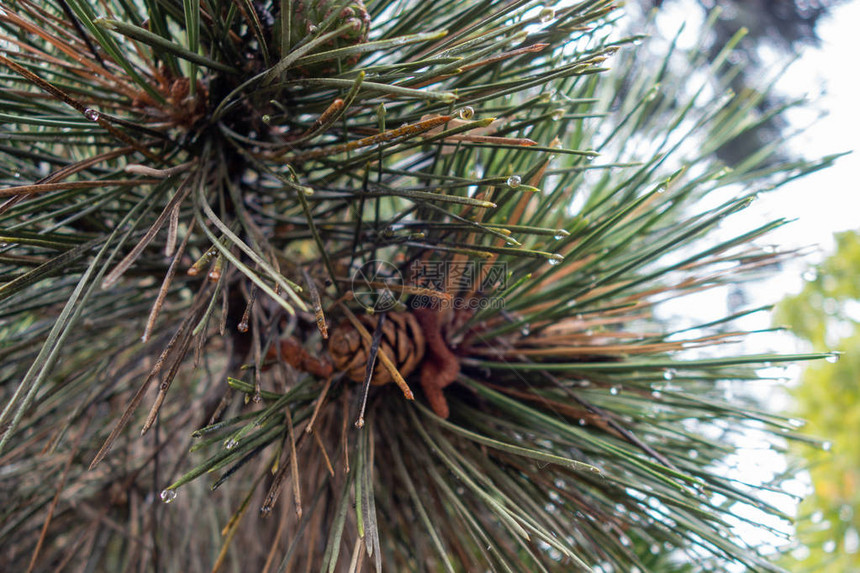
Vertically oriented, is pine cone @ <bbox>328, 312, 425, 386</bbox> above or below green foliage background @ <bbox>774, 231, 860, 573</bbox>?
below

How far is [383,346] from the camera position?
1.37ft

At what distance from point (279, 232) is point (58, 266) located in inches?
7.4

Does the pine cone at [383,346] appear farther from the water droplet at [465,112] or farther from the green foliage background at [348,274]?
the water droplet at [465,112]

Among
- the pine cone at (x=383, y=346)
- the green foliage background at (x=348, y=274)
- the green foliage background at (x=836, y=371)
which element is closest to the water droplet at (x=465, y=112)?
the green foliage background at (x=348, y=274)

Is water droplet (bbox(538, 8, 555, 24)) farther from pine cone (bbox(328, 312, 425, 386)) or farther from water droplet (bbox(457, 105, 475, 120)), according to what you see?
pine cone (bbox(328, 312, 425, 386))

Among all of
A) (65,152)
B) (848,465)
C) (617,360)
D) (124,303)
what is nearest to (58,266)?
(124,303)

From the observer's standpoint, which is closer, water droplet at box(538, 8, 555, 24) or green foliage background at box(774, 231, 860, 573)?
water droplet at box(538, 8, 555, 24)

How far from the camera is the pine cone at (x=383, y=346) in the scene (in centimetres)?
42

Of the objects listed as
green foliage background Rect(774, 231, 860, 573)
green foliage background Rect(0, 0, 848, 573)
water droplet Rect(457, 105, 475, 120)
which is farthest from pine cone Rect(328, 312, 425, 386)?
green foliage background Rect(774, 231, 860, 573)

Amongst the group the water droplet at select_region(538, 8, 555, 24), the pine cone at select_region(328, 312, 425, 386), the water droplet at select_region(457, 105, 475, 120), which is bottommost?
the pine cone at select_region(328, 312, 425, 386)

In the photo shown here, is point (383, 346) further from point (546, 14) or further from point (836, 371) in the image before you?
point (836, 371)

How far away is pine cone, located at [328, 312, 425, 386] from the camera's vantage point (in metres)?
0.42

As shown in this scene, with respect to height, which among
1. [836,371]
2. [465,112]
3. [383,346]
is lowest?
[383,346]

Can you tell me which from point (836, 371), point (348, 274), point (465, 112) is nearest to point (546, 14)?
point (465, 112)
